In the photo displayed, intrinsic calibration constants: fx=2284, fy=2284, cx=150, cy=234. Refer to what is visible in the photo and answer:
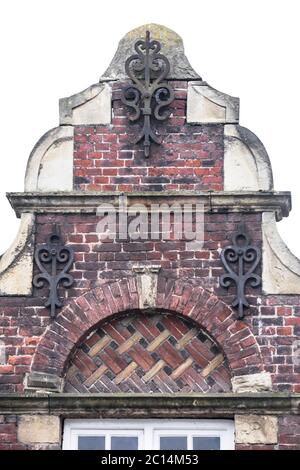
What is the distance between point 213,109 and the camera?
21.1 m

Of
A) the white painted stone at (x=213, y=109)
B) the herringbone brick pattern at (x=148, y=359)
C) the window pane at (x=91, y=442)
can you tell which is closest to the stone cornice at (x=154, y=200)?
the white painted stone at (x=213, y=109)

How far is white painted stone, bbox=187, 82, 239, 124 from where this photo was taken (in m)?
21.1

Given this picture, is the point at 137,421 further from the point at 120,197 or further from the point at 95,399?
the point at 120,197

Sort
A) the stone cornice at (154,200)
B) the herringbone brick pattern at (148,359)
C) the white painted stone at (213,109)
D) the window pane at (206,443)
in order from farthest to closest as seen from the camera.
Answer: the white painted stone at (213,109), the stone cornice at (154,200), the herringbone brick pattern at (148,359), the window pane at (206,443)

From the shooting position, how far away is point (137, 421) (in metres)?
20.3

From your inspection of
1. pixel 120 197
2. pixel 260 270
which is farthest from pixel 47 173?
pixel 260 270

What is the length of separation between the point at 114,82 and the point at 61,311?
2.28 metres

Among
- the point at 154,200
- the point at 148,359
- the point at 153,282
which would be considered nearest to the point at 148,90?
the point at 154,200

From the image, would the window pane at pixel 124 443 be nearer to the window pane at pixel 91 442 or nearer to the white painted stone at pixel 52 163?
the window pane at pixel 91 442

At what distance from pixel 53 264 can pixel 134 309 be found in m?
0.85

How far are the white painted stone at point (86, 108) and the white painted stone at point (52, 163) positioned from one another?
11cm

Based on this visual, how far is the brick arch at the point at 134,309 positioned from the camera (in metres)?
20.4

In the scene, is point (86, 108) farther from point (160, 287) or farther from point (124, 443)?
point (124, 443)

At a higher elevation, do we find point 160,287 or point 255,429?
point 160,287
